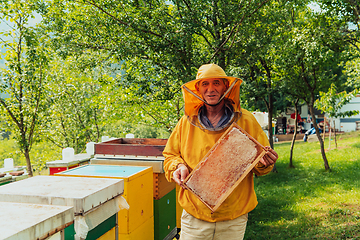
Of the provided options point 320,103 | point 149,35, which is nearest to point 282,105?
point 320,103

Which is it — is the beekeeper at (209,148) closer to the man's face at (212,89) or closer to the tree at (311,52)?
the man's face at (212,89)

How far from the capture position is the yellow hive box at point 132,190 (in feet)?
8.59

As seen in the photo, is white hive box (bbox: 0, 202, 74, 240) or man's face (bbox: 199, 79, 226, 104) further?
man's face (bbox: 199, 79, 226, 104)

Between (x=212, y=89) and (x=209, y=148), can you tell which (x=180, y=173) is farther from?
(x=212, y=89)

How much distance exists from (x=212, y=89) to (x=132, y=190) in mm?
1362

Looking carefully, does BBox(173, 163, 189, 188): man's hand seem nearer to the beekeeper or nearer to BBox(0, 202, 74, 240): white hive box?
the beekeeper

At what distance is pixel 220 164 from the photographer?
186 centimetres

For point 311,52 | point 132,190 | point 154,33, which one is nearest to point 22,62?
point 154,33

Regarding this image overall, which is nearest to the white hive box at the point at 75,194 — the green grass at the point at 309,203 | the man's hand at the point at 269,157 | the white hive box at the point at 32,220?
the white hive box at the point at 32,220

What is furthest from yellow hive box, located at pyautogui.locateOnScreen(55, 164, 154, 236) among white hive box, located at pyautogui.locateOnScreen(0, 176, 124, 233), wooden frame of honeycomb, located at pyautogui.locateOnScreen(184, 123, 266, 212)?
wooden frame of honeycomb, located at pyautogui.locateOnScreen(184, 123, 266, 212)

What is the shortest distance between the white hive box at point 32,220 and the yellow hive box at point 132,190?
3.66 ft

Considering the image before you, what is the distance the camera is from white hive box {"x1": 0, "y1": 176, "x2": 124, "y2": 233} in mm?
1602

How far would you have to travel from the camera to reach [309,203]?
6773 millimetres

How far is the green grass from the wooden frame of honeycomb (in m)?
3.66
